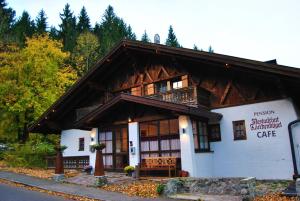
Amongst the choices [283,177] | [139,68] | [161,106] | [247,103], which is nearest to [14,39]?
[139,68]

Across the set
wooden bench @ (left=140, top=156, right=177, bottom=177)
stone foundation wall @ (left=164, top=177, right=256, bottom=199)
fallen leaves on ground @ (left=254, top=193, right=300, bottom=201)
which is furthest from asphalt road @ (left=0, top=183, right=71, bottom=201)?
fallen leaves on ground @ (left=254, top=193, right=300, bottom=201)

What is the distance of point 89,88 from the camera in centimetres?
2148

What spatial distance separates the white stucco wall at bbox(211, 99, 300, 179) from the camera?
14.2 m

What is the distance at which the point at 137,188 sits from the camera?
12609mm

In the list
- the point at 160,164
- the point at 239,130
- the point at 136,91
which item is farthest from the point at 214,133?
the point at 136,91

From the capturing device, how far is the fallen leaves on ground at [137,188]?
11727 millimetres

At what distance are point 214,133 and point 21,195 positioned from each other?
9.49 meters

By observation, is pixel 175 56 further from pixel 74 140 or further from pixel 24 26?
pixel 24 26

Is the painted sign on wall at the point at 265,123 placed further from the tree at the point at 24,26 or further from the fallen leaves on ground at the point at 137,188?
the tree at the point at 24,26

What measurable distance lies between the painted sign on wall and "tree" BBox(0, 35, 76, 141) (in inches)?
695

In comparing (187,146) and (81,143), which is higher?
(81,143)

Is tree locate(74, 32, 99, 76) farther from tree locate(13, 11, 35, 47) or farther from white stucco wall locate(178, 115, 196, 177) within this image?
white stucco wall locate(178, 115, 196, 177)

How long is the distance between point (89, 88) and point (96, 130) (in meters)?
4.01

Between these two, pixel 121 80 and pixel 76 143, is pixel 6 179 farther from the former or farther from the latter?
pixel 121 80
